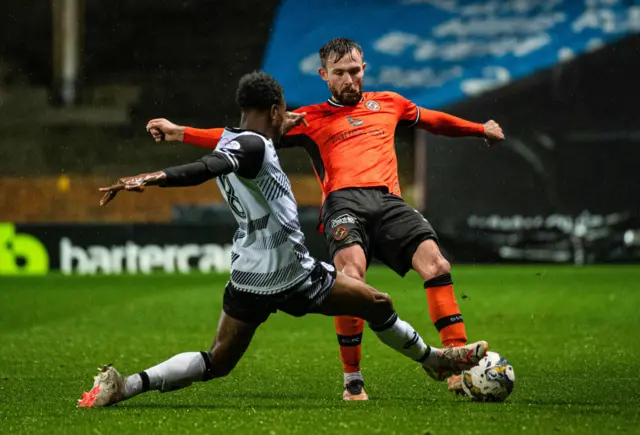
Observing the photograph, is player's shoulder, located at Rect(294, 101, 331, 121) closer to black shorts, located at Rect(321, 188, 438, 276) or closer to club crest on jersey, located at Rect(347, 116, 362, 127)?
club crest on jersey, located at Rect(347, 116, 362, 127)

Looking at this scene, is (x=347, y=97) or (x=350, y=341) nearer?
(x=350, y=341)

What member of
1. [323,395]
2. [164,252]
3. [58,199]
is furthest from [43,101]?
[323,395]

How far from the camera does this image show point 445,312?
19.6 ft

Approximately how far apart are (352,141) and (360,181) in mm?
266

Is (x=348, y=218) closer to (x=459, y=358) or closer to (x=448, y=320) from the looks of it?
(x=448, y=320)

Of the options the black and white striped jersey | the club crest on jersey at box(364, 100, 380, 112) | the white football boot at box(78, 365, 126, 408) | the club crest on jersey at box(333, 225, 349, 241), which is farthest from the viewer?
the club crest on jersey at box(364, 100, 380, 112)

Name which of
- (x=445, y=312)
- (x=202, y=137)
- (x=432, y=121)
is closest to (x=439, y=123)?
(x=432, y=121)

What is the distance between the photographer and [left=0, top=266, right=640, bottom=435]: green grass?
4953 millimetres

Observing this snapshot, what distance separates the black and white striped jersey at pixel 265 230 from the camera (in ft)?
16.8

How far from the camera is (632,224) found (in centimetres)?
1817

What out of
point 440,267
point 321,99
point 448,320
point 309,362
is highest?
point 321,99

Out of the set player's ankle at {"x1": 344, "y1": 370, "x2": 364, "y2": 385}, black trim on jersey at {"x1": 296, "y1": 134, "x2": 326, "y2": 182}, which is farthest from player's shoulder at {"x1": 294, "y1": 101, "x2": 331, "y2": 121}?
player's ankle at {"x1": 344, "y1": 370, "x2": 364, "y2": 385}

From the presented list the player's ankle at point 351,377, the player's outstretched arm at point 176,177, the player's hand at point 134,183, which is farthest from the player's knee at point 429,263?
the player's hand at point 134,183

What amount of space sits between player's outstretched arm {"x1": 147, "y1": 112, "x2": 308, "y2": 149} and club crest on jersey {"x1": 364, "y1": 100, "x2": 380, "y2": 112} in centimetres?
66
